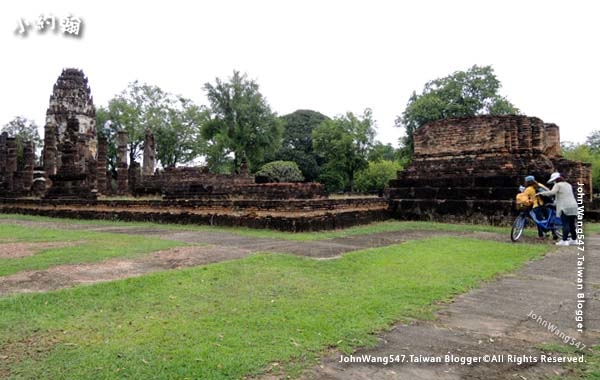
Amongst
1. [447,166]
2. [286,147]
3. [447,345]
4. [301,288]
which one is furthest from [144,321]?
[286,147]

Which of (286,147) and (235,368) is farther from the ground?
(286,147)

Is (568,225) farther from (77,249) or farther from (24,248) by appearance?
(24,248)

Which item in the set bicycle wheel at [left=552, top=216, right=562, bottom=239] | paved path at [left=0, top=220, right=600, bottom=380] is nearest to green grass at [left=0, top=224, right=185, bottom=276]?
paved path at [left=0, top=220, right=600, bottom=380]

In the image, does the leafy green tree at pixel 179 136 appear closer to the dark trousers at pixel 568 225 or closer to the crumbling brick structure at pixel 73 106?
the crumbling brick structure at pixel 73 106

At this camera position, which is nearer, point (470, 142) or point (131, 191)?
point (470, 142)

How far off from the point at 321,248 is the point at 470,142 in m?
8.21

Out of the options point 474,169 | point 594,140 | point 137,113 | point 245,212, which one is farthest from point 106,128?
point 594,140

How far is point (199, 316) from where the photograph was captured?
3.53 m

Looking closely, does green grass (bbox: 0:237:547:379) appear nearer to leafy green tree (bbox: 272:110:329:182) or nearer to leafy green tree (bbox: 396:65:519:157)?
leafy green tree (bbox: 396:65:519:157)

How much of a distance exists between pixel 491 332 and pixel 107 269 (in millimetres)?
4277

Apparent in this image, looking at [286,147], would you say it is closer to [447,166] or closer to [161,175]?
[161,175]

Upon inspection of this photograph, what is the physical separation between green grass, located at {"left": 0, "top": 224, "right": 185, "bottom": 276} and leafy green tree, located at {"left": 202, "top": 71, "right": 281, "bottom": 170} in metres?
29.4

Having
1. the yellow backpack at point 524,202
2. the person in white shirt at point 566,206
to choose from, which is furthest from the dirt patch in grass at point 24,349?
the yellow backpack at point 524,202

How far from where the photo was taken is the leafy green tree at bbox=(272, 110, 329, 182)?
1987 inches
